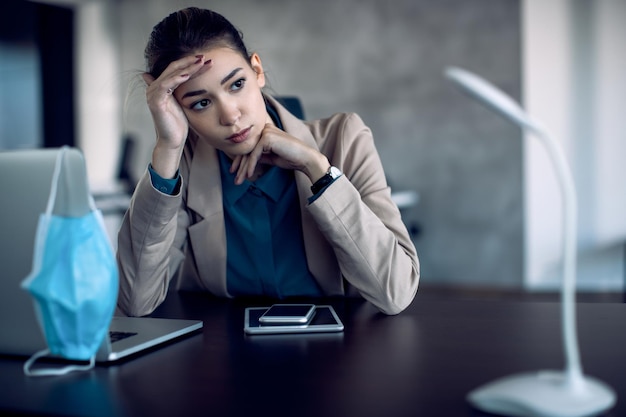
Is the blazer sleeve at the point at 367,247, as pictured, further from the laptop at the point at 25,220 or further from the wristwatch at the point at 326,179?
the laptop at the point at 25,220

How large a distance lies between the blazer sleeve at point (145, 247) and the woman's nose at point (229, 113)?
0.20m

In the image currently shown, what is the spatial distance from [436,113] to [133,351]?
405 centimetres

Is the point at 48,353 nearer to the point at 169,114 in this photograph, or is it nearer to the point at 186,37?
the point at 169,114

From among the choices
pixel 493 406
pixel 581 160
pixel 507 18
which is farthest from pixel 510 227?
pixel 493 406

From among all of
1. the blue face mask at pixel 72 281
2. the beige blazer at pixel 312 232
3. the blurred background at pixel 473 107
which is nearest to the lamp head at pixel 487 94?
the blue face mask at pixel 72 281

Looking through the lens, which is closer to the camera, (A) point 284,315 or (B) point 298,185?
(A) point 284,315

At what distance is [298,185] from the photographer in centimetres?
135

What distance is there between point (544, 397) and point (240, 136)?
90 cm

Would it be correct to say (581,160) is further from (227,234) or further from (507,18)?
(227,234)

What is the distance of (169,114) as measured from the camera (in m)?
1.28

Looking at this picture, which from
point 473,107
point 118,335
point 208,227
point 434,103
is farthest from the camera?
point 434,103

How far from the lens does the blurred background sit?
416 cm

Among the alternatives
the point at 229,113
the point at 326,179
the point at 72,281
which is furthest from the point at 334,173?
the point at 72,281

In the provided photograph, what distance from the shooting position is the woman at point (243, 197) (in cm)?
119
